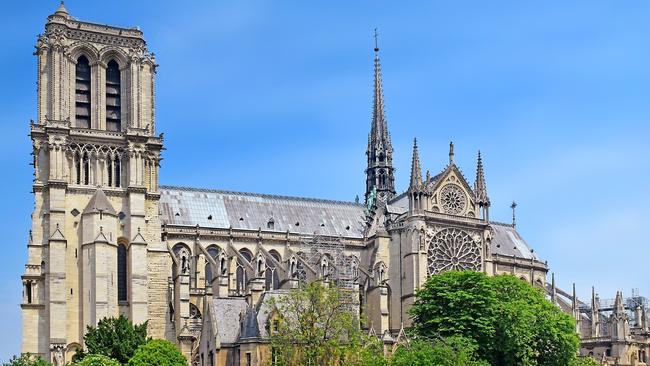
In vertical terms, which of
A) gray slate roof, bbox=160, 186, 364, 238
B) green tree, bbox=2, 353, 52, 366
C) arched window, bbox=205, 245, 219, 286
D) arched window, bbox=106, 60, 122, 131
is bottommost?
green tree, bbox=2, 353, 52, 366

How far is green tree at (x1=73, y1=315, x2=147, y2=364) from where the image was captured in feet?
254

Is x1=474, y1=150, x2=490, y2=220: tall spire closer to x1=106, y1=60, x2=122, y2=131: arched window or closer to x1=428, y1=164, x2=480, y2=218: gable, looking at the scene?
x1=428, y1=164, x2=480, y2=218: gable

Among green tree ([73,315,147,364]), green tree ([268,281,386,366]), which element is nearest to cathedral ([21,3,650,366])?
green tree ([73,315,147,364])

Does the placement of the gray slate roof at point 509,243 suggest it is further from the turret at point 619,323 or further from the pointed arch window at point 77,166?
the pointed arch window at point 77,166

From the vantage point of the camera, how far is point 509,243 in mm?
119188

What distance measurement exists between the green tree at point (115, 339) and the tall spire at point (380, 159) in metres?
41.7

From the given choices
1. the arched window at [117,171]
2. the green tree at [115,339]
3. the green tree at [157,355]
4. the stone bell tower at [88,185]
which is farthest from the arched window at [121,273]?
the green tree at [157,355]

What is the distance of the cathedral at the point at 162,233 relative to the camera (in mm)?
85250

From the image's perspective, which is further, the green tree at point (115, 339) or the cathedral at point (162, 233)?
the cathedral at point (162, 233)

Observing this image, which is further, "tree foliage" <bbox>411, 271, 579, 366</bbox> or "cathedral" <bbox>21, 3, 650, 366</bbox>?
"cathedral" <bbox>21, 3, 650, 366</bbox>

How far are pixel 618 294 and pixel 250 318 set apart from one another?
53.3 m

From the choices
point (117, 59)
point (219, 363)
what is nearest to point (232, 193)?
point (117, 59)

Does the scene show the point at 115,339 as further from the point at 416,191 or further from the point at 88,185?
the point at 416,191

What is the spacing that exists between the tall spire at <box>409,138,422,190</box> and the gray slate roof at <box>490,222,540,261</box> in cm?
1886
